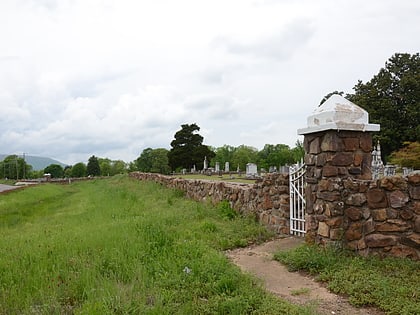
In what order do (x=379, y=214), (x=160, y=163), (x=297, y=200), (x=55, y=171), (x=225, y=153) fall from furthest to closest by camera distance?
(x=55, y=171) < (x=225, y=153) < (x=160, y=163) < (x=297, y=200) < (x=379, y=214)

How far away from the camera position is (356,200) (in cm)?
522

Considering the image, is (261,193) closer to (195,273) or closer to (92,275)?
(195,273)

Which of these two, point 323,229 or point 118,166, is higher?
point 118,166

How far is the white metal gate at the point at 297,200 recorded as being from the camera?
6663 mm

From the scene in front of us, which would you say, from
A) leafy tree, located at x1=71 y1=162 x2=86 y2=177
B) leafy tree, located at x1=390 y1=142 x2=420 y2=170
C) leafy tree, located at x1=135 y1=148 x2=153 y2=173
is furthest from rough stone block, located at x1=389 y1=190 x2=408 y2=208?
leafy tree, located at x1=71 y1=162 x2=86 y2=177

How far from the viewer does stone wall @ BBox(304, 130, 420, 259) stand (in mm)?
4875

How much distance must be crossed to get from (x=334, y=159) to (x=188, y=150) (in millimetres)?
45451

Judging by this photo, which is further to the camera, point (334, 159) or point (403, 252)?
point (334, 159)

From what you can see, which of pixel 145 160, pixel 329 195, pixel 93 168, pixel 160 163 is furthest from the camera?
Result: pixel 93 168

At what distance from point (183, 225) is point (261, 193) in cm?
177

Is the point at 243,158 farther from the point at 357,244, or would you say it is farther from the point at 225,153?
the point at 357,244

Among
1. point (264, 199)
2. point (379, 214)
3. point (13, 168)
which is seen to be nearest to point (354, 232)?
point (379, 214)

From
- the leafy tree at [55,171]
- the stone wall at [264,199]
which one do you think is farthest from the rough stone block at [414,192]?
the leafy tree at [55,171]

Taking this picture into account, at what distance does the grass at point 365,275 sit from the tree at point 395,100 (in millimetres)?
30547
